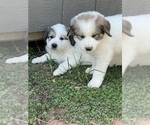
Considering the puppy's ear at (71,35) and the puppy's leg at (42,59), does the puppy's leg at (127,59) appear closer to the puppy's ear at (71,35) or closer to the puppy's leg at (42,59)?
the puppy's ear at (71,35)

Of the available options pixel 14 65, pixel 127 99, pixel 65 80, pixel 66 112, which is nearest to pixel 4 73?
pixel 14 65

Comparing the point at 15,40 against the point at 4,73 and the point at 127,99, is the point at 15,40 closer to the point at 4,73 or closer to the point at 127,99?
the point at 4,73

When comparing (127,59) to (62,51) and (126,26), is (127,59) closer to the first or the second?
(126,26)

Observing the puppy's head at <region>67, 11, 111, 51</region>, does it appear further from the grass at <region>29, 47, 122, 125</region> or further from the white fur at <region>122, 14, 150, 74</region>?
the grass at <region>29, 47, 122, 125</region>

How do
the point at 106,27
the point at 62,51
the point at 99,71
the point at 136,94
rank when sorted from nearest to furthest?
1. the point at 136,94
2. the point at 106,27
3. the point at 99,71
4. the point at 62,51

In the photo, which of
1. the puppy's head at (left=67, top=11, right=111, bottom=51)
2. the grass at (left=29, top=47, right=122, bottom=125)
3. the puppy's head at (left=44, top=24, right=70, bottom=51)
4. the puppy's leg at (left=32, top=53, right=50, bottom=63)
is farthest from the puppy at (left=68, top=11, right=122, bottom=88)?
the puppy's leg at (left=32, top=53, right=50, bottom=63)

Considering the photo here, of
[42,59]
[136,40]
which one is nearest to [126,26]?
[136,40]
